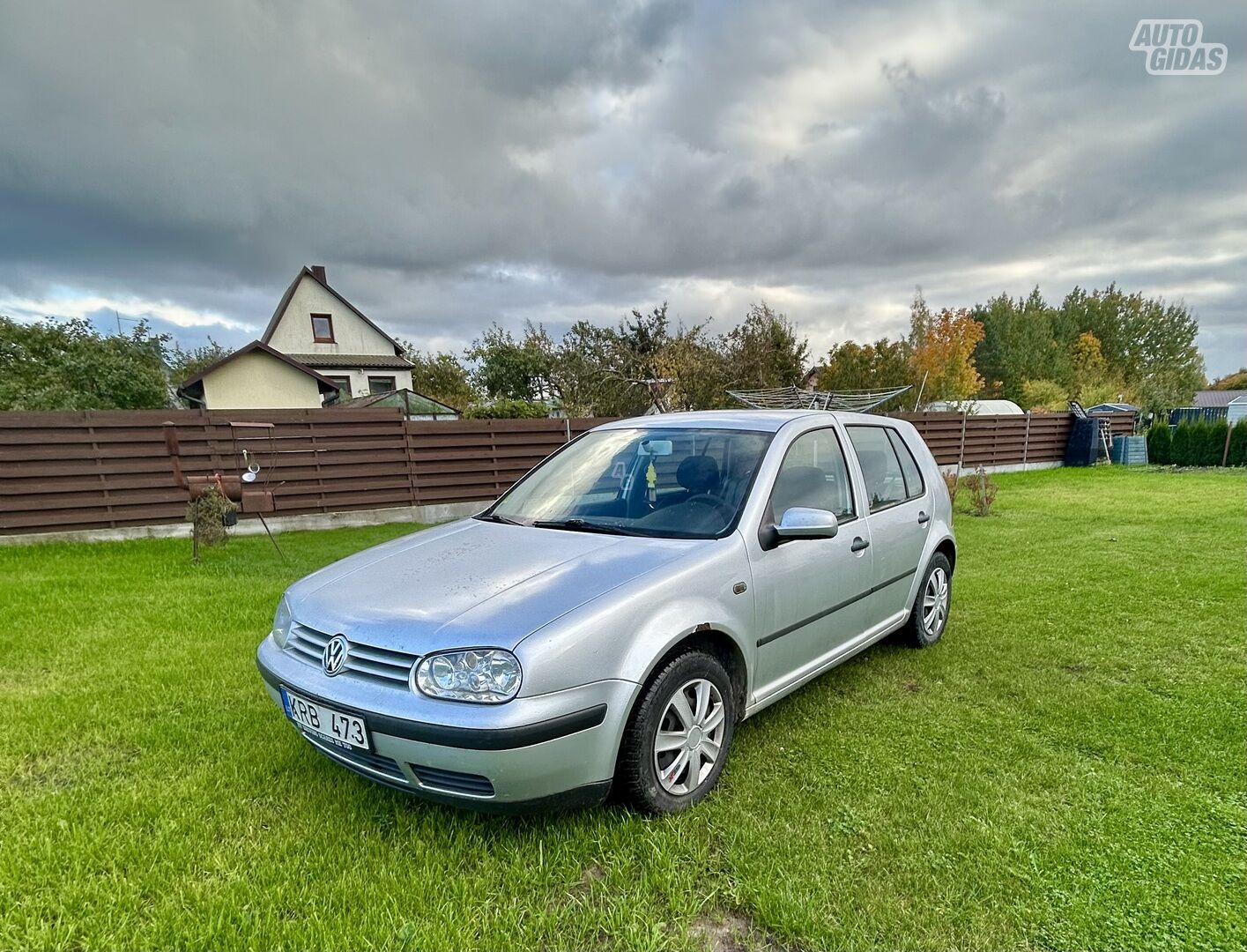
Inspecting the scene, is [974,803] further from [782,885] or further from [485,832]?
[485,832]

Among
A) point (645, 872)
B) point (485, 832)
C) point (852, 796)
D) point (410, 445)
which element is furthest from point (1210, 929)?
point (410, 445)

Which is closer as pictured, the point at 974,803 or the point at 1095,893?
the point at 1095,893

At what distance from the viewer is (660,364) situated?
18578 mm

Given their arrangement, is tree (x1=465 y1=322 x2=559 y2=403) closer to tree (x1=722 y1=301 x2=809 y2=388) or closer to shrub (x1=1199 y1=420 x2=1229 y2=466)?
tree (x1=722 y1=301 x2=809 y2=388)

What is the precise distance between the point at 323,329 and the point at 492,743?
99.1 feet

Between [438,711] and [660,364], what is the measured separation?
1742 centimetres

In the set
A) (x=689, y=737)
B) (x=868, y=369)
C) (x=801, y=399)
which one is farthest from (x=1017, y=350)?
(x=689, y=737)

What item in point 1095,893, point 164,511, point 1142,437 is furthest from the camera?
point 1142,437

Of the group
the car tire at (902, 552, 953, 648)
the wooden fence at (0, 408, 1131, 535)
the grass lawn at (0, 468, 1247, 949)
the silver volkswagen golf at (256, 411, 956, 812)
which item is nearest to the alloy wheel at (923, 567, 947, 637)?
the car tire at (902, 552, 953, 648)

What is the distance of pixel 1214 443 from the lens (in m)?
16.4

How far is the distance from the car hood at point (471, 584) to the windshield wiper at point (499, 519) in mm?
177

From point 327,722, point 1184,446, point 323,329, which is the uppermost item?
point 323,329

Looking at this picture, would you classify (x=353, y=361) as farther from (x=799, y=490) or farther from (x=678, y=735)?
(x=678, y=735)

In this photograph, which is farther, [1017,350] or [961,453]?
[1017,350]
